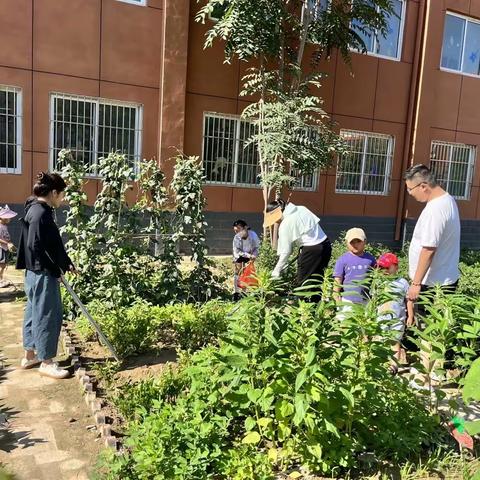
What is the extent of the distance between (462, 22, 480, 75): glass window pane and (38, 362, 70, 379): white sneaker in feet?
45.5

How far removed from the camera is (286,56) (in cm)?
1038

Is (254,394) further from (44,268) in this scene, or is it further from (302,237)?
(302,237)

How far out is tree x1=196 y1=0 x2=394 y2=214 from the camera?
352 inches

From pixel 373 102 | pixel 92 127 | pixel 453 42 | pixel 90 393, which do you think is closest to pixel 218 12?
pixel 92 127

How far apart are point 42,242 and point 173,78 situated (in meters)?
6.87

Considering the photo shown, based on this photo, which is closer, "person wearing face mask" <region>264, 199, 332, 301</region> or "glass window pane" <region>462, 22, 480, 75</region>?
"person wearing face mask" <region>264, 199, 332, 301</region>

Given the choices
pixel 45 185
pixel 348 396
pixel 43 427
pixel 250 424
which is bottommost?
pixel 43 427

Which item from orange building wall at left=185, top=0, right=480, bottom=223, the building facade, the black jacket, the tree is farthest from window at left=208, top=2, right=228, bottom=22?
the black jacket

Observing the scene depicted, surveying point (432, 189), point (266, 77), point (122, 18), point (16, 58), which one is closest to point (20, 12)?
point (16, 58)

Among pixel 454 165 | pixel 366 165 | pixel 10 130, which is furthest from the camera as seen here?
pixel 454 165

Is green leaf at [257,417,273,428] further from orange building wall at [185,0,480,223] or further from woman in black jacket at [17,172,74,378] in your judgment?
orange building wall at [185,0,480,223]

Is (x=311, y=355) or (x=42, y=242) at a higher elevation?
(x=42, y=242)

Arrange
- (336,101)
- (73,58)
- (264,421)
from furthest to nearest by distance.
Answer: (336,101), (73,58), (264,421)

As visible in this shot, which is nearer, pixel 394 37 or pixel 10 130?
pixel 10 130
